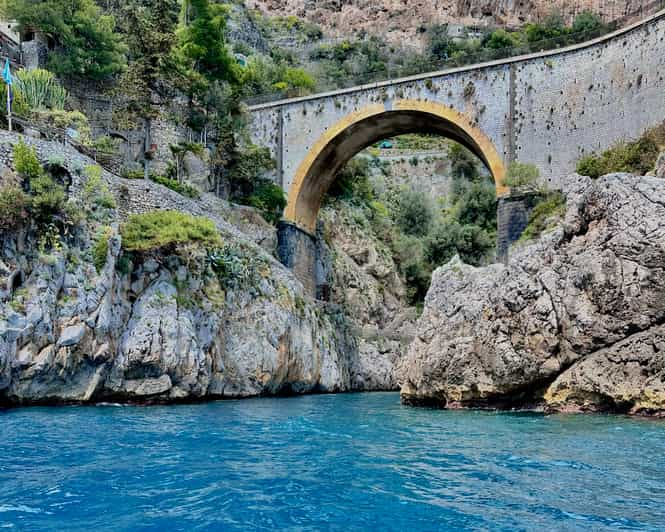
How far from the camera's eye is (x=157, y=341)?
17.8m

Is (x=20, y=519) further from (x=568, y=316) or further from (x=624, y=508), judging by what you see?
(x=568, y=316)

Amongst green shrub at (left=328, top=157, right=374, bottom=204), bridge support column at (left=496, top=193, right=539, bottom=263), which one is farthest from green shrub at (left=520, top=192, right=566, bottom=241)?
green shrub at (left=328, top=157, right=374, bottom=204)

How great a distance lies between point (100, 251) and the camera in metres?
17.6

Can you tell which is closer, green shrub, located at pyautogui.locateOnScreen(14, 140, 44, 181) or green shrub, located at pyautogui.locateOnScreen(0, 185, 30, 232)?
green shrub, located at pyautogui.locateOnScreen(0, 185, 30, 232)

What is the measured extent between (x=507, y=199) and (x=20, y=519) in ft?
76.1

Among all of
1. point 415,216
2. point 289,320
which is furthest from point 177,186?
point 415,216

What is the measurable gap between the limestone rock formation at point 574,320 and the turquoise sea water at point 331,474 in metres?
1.12

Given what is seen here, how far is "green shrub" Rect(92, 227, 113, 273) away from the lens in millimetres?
17422

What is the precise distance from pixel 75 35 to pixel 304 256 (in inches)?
569

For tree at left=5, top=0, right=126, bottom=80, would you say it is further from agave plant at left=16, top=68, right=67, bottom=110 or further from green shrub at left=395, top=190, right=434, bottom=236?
green shrub at left=395, top=190, right=434, bottom=236

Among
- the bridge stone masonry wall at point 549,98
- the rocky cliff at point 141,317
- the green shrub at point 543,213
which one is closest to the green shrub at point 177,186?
the rocky cliff at point 141,317

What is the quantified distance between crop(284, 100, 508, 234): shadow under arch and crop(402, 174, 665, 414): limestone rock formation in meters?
12.9

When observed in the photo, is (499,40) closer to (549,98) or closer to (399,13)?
(399,13)

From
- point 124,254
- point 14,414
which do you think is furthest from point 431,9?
point 14,414
